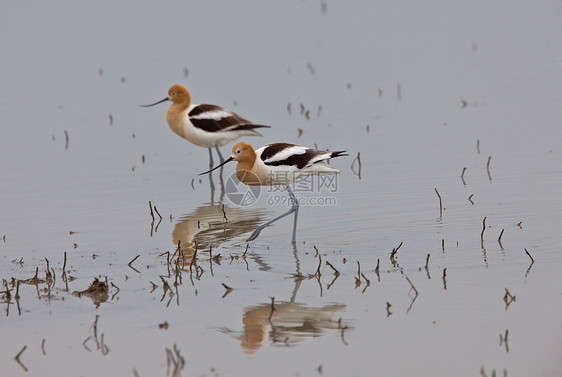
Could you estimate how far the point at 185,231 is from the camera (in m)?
7.75

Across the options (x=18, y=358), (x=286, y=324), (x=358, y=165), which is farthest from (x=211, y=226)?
(x=18, y=358)

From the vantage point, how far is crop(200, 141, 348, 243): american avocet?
300 inches

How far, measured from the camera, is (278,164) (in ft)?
25.0

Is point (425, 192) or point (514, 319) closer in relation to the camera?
point (514, 319)

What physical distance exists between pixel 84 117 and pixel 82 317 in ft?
24.9

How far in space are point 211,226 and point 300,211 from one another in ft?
3.28

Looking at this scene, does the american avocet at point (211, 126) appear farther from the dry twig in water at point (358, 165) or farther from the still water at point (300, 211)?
the dry twig in water at point (358, 165)

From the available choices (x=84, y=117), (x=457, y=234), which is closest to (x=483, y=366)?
(x=457, y=234)

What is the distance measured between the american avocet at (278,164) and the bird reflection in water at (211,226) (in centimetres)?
40

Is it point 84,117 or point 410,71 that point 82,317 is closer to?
point 84,117

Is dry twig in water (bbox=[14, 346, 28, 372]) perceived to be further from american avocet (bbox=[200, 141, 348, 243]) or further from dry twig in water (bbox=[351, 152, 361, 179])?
dry twig in water (bbox=[351, 152, 361, 179])

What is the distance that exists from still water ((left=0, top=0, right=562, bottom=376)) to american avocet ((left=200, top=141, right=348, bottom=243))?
47cm

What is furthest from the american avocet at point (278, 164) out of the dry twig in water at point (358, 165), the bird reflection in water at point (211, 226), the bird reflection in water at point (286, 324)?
the bird reflection in water at point (286, 324)

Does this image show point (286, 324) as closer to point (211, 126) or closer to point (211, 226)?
point (211, 226)
